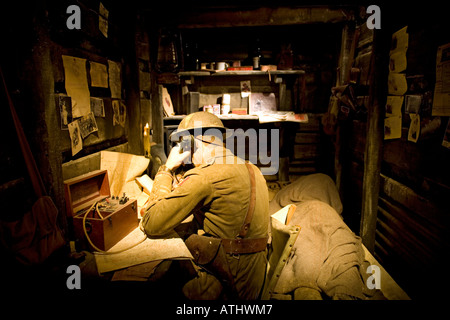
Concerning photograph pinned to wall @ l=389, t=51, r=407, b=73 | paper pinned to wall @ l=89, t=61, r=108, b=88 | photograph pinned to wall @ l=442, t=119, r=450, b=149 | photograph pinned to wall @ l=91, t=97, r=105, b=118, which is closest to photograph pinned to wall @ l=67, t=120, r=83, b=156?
photograph pinned to wall @ l=91, t=97, r=105, b=118

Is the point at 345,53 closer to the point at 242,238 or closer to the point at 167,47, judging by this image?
the point at 167,47

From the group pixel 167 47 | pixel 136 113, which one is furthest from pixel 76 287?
pixel 167 47

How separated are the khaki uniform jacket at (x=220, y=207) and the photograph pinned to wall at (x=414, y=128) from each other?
167 centimetres

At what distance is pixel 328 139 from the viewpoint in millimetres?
5582

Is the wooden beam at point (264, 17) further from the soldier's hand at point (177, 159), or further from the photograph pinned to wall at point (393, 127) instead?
the soldier's hand at point (177, 159)

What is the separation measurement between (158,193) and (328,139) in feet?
13.5

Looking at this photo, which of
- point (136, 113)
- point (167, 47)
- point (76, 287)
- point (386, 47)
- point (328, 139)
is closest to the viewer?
point (76, 287)

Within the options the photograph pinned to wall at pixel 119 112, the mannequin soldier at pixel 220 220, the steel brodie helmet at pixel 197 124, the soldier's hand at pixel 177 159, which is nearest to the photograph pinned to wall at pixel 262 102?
the photograph pinned to wall at pixel 119 112

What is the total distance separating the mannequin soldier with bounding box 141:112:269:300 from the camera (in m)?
2.39

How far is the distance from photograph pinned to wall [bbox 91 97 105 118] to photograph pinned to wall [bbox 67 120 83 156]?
1.27 feet

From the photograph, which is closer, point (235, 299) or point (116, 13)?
point (235, 299)
